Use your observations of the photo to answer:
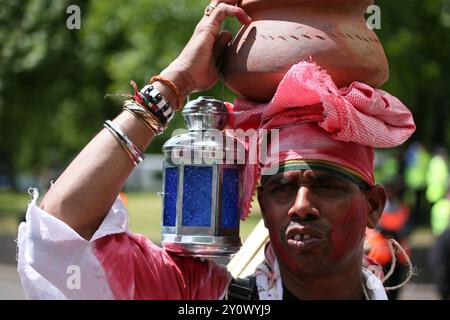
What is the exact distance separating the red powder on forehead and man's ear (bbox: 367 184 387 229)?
8cm

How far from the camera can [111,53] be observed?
16.9 metres

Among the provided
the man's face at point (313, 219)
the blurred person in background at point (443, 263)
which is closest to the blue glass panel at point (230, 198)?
the man's face at point (313, 219)

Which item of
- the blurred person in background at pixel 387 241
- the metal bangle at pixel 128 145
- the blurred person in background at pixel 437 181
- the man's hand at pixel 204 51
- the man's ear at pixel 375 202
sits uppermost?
the man's hand at pixel 204 51

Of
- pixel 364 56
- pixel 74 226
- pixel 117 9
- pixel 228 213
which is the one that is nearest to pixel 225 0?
pixel 364 56

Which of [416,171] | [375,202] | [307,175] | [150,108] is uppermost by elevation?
[150,108]

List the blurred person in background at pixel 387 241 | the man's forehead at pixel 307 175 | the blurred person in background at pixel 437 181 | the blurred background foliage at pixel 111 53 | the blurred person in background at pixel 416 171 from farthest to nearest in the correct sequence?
1. the blurred person in background at pixel 416 171
2. the blurred person in background at pixel 437 181
3. the blurred background foliage at pixel 111 53
4. the blurred person in background at pixel 387 241
5. the man's forehead at pixel 307 175

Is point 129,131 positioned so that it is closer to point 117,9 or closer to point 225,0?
point 225,0

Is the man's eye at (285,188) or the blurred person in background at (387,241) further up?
the man's eye at (285,188)

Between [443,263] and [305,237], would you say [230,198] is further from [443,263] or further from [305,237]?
[443,263]

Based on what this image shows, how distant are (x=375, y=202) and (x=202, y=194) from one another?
1.88 feet

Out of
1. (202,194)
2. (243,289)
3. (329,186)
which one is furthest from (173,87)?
(243,289)

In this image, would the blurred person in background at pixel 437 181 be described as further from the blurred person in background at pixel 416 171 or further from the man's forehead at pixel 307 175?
the man's forehead at pixel 307 175

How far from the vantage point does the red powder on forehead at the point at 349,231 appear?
234 centimetres

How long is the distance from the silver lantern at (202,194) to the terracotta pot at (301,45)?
0.22 metres
